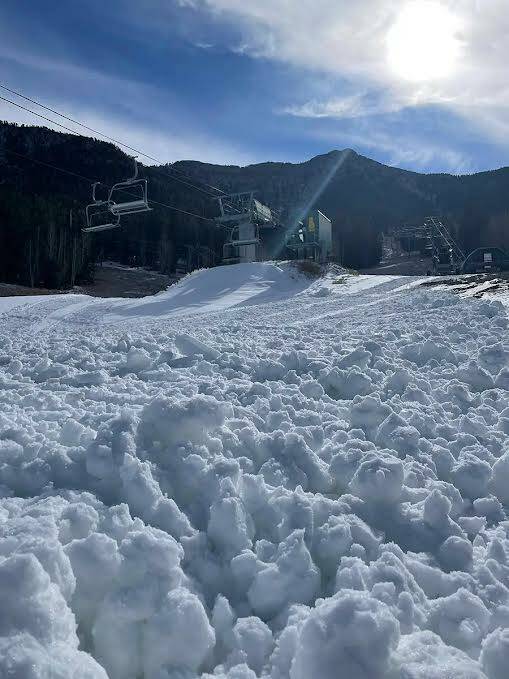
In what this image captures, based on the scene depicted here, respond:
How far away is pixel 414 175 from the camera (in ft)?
496

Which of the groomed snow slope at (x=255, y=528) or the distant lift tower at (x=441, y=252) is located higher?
the distant lift tower at (x=441, y=252)

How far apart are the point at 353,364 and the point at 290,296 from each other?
17.0 m

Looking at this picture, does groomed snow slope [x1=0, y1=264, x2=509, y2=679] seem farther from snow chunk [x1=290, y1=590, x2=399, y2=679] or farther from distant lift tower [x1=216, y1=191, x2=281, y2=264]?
distant lift tower [x1=216, y1=191, x2=281, y2=264]

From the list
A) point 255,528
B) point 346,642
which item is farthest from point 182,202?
point 346,642

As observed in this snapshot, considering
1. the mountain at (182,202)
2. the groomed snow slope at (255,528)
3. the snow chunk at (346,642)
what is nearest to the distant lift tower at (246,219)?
the mountain at (182,202)

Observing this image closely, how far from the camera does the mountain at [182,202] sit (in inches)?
1848

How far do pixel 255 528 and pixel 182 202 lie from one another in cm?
8760

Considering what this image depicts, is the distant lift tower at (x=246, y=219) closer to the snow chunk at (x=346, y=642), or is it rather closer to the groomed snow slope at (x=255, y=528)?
the groomed snow slope at (x=255, y=528)

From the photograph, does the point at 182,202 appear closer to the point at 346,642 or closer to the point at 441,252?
the point at 441,252

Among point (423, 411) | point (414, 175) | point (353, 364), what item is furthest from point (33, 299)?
point (414, 175)

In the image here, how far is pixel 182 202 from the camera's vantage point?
85750 millimetres

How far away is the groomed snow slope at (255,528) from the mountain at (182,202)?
767 inches

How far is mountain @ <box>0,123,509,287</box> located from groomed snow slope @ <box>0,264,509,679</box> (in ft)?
63.9

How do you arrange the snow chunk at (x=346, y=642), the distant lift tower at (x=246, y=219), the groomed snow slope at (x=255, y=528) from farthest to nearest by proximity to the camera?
the distant lift tower at (x=246, y=219), the groomed snow slope at (x=255, y=528), the snow chunk at (x=346, y=642)
